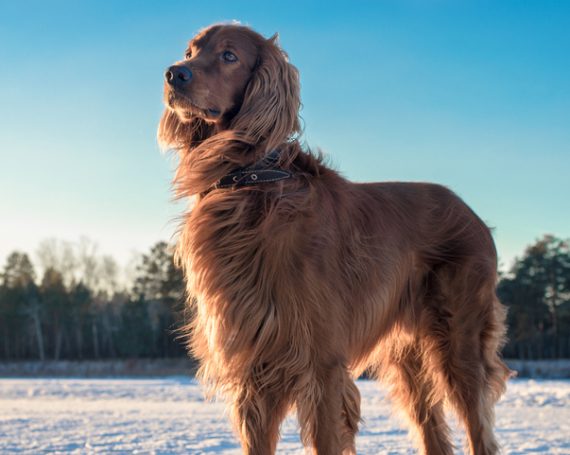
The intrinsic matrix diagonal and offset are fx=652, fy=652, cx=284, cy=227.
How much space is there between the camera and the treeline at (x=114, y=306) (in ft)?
144

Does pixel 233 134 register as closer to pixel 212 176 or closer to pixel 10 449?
pixel 212 176

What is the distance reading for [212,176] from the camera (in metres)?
3.27

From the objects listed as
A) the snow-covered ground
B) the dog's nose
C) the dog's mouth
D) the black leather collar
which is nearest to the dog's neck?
the black leather collar

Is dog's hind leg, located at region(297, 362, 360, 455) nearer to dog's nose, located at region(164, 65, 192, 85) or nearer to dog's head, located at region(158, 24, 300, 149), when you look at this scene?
dog's head, located at region(158, 24, 300, 149)

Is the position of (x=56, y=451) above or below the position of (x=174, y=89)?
below

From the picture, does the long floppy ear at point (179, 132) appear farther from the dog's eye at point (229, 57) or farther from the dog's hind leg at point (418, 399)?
the dog's hind leg at point (418, 399)

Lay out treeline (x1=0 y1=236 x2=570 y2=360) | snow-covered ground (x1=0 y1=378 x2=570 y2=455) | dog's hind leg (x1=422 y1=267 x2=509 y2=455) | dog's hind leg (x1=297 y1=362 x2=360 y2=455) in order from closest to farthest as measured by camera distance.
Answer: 1. dog's hind leg (x1=297 y1=362 x2=360 y2=455)
2. dog's hind leg (x1=422 y1=267 x2=509 y2=455)
3. snow-covered ground (x1=0 y1=378 x2=570 y2=455)
4. treeline (x1=0 y1=236 x2=570 y2=360)

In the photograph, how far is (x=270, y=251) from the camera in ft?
10.1

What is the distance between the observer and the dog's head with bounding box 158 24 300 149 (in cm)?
314

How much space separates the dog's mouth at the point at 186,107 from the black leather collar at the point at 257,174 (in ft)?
0.99

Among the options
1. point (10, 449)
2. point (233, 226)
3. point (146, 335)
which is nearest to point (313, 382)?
point (233, 226)

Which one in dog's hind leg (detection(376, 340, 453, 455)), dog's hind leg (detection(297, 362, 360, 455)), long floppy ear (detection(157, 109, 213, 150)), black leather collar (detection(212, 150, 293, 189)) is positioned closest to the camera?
dog's hind leg (detection(297, 362, 360, 455))

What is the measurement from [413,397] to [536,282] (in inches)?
1673

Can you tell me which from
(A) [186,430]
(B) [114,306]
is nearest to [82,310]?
(B) [114,306]
